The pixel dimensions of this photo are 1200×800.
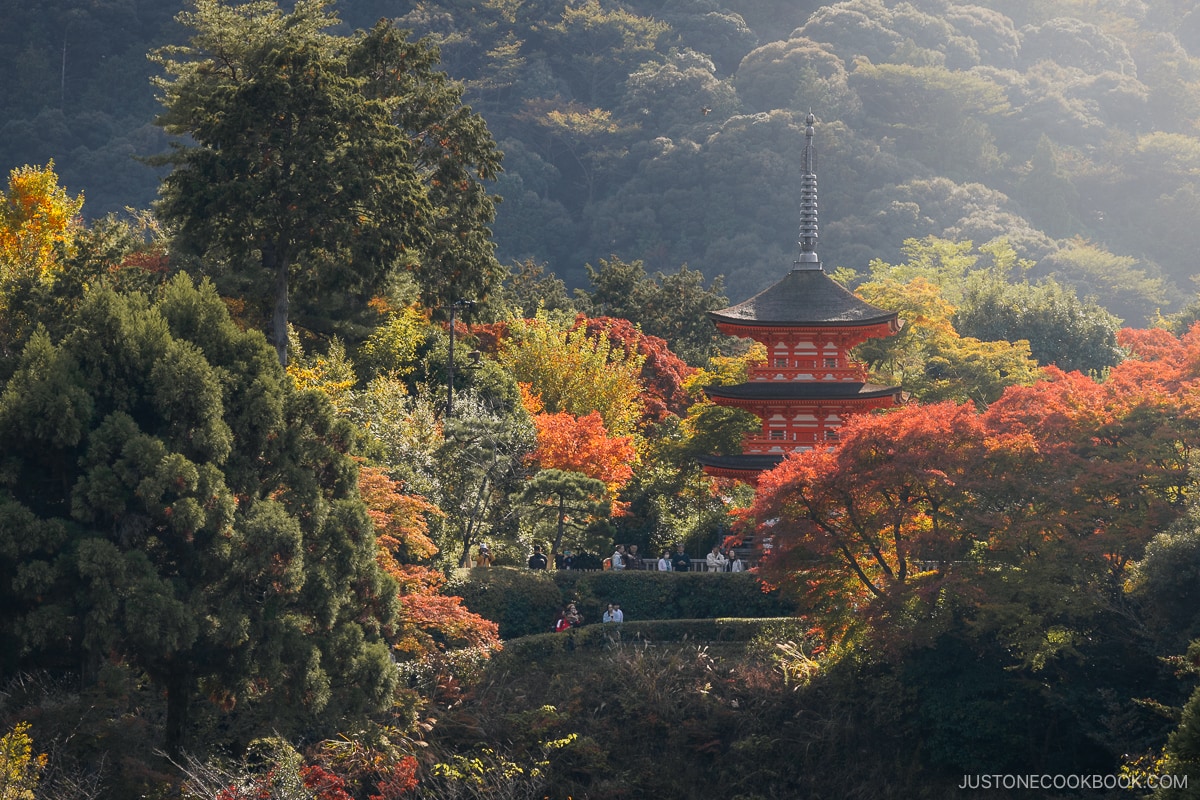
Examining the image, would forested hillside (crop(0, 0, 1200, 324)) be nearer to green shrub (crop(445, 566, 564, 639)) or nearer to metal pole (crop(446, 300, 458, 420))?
metal pole (crop(446, 300, 458, 420))

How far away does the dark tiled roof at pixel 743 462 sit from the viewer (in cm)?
3684

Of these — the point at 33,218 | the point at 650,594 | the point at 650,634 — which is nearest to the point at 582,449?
the point at 650,594

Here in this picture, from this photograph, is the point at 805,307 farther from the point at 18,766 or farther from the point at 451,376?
the point at 18,766

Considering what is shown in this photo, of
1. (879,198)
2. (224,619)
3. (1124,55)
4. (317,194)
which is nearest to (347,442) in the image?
(224,619)

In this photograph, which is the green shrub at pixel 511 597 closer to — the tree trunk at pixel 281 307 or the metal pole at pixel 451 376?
the tree trunk at pixel 281 307

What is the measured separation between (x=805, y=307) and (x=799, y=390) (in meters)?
2.06

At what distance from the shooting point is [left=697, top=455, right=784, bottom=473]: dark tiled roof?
36844 mm

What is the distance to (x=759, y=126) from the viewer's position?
94.5 metres

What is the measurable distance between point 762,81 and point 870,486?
7962cm

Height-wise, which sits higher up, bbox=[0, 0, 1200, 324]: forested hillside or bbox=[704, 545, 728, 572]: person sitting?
bbox=[0, 0, 1200, 324]: forested hillside

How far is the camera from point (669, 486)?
39219 millimetres

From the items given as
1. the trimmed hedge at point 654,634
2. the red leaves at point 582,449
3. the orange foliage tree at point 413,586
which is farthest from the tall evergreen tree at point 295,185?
the trimmed hedge at point 654,634

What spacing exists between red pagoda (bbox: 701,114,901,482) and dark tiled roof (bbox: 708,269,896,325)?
0.02m

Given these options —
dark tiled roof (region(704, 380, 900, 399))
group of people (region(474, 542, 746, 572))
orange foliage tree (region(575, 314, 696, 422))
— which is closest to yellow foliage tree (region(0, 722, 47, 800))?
group of people (region(474, 542, 746, 572))
